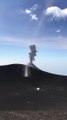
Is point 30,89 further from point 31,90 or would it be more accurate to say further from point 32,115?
point 32,115

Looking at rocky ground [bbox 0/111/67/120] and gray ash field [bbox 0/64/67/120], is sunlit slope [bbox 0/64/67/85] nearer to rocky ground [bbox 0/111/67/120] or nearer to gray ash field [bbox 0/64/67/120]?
gray ash field [bbox 0/64/67/120]

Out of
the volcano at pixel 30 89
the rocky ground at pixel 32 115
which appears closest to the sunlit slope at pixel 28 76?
the volcano at pixel 30 89

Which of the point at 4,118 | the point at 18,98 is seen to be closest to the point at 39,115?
the point at 4,118

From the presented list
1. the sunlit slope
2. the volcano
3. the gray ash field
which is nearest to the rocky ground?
the gray ash field

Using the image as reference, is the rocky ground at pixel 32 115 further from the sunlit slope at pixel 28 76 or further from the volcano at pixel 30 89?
the sunlit slope at pixel 28 76

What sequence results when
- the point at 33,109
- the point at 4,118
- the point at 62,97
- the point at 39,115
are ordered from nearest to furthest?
the point at 4,118 < the point at 39,115 < the point at 33,109 < the point at 62,97

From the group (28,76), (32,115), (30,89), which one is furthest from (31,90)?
(32,115)

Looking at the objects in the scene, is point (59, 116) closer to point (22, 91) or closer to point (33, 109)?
point (33, 109)

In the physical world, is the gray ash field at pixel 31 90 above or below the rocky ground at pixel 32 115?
above
